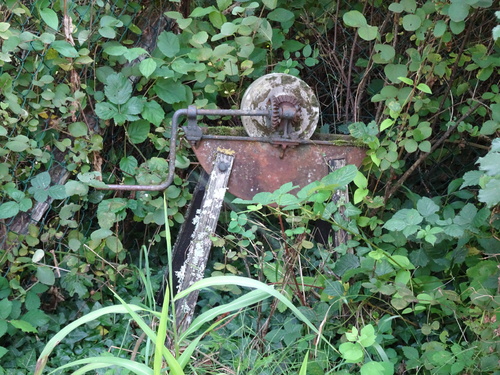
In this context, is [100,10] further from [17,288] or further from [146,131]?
[17,288]

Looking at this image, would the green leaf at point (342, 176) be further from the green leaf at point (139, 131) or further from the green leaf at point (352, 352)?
the green leaf at point (139, 131)

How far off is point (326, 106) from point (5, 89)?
1.86 m

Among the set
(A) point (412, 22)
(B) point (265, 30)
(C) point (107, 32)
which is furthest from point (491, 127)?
(C) point (107, 32)

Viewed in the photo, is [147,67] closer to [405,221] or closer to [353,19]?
[353,19]

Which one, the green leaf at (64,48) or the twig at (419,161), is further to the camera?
the twig at (419,161)

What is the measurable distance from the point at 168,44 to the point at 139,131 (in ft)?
1.61

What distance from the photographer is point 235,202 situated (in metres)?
2.59

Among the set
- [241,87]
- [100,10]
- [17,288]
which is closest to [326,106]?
[241,87]

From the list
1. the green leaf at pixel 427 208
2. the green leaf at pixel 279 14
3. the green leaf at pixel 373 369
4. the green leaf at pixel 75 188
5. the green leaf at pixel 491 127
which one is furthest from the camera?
the green leaf at pixel 279 14

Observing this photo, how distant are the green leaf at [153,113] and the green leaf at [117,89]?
111mm

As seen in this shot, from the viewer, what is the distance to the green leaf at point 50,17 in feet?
9.43

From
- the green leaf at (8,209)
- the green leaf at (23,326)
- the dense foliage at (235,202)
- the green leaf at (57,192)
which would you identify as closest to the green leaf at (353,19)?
the dense foliage at (235,202)

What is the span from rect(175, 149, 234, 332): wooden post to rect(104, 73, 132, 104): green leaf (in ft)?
2.11

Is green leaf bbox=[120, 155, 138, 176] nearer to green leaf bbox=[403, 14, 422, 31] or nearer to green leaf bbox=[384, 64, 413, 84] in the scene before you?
green leaf bbox=[384, 64, 413, 84]
